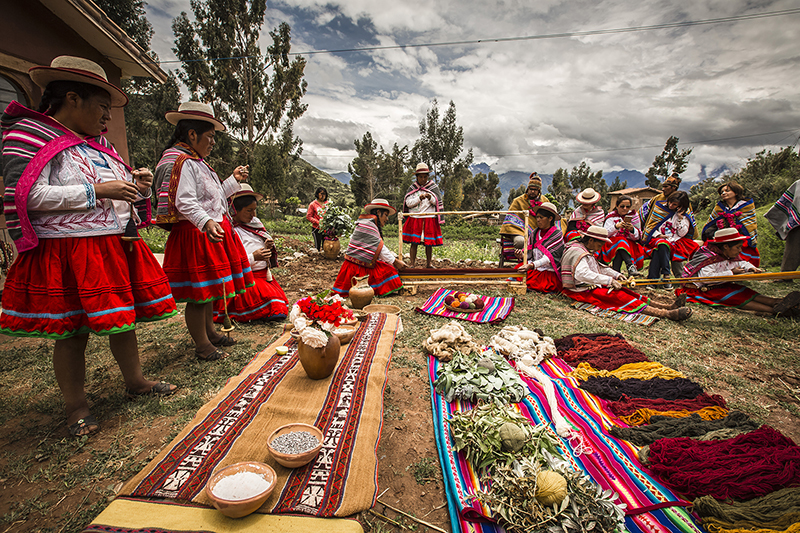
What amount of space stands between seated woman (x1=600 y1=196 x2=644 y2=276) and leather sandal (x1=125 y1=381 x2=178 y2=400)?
6.81 metres

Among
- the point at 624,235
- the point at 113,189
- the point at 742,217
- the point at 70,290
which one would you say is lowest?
the point at 70,290

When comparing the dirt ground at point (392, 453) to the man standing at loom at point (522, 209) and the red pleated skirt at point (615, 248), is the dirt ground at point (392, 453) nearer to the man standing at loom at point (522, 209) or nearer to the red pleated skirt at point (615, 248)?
the red pleated skirt at point (615, 248)

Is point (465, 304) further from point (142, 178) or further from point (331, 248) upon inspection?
point (331, 248)

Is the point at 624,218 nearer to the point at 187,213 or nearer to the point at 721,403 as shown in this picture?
the point at 721,403

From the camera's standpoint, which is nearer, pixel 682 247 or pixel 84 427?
pixel 84 427

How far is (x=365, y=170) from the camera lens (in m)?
33.3

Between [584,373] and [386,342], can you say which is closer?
[584,373]

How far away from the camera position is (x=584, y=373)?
10.8 ft

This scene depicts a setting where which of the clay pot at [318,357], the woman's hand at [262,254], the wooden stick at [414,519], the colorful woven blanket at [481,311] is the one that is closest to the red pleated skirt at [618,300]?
the colorful woven blanket at [481,311]

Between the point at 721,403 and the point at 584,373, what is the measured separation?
964 mm

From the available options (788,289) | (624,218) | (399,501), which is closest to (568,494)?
(399,501)

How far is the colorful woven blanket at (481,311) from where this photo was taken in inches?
189

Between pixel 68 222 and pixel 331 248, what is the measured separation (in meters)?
6.86

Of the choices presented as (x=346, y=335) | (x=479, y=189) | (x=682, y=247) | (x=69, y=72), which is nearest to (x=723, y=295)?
(x=682, y=247)
